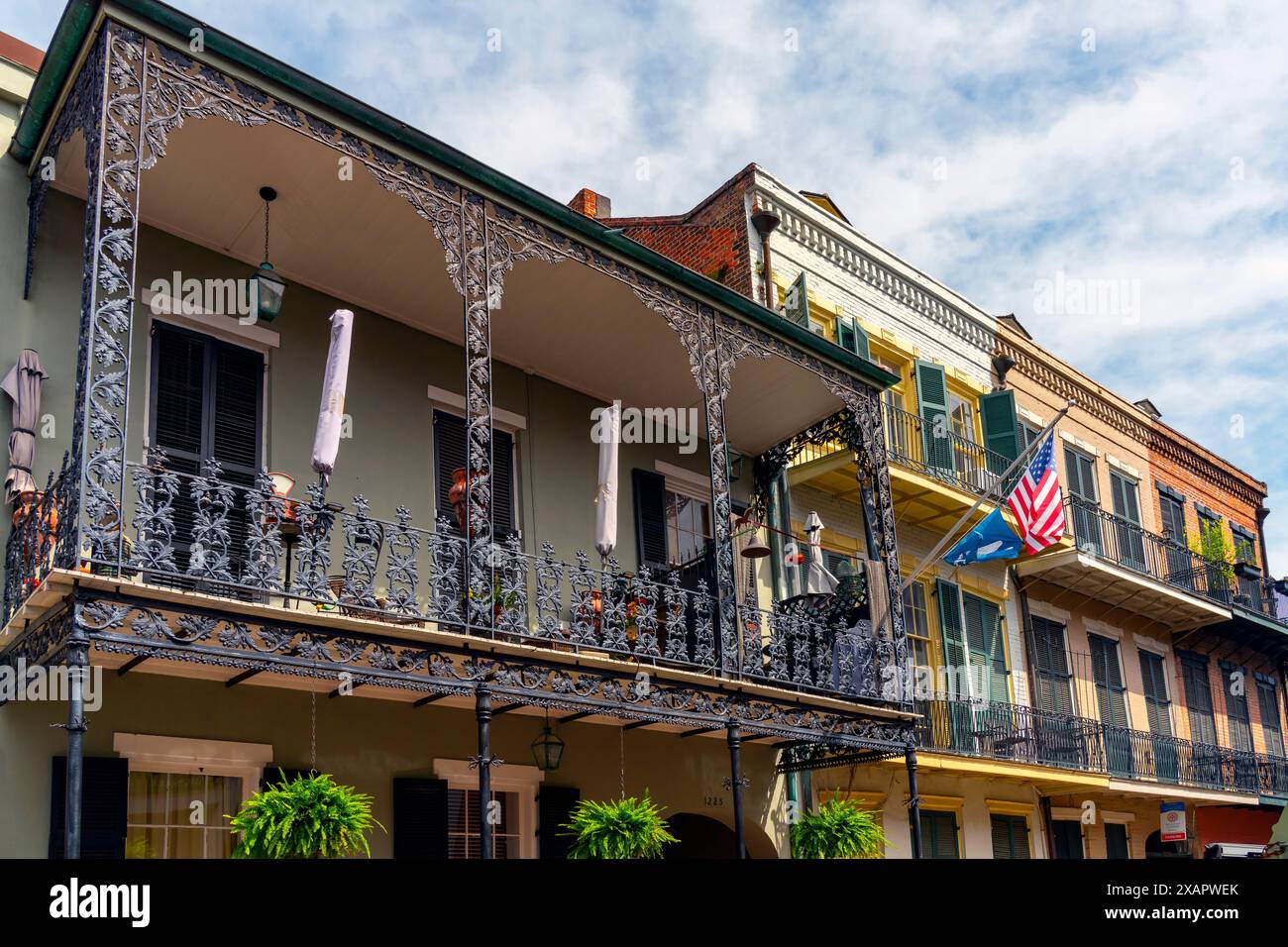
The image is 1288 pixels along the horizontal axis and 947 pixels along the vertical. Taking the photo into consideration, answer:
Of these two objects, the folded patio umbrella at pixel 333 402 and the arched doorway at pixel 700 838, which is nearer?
the folded patio umbrella at pixel 333 402

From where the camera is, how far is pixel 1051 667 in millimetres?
19859

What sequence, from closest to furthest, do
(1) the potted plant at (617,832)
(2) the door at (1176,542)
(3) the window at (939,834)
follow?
1. (1) the potted plant at (617,832)
2. (3) the window at (939,834)
3. (2) the door at (1176,542)

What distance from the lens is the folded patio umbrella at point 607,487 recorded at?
10.6 m

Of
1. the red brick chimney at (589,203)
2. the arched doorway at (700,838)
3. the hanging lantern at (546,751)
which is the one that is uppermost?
the red brick chimney at (589,203)

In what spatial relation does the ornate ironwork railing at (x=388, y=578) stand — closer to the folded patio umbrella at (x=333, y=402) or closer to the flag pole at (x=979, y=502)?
the folded patio umbrella at (x=333, y=402)

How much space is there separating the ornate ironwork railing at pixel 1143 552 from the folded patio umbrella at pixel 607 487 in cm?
1117

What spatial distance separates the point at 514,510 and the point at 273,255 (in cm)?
333

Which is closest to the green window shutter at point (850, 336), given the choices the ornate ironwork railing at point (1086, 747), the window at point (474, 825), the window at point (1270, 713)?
the ornate ironwork railing at point (1086, 747)

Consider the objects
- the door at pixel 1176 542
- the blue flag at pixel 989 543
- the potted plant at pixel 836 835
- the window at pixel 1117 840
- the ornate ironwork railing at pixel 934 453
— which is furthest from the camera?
the door at pixel 1176 542

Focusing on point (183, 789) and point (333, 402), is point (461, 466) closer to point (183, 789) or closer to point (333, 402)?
point (333, 402)

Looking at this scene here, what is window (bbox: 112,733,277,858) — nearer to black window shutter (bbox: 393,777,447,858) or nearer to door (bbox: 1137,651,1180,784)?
black window shutter (bbox: 393,777,447,858)

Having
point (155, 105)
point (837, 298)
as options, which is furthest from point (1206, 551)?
point (155, 105)

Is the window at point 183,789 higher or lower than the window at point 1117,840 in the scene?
higher

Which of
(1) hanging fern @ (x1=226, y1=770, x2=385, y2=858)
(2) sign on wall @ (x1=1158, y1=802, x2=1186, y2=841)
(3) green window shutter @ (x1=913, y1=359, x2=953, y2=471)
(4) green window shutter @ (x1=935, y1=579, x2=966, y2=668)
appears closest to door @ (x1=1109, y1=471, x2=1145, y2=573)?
(2) sign on wall @ (x1=1158, y1=802, x2=1186, y2=841)
